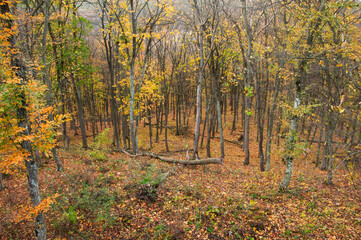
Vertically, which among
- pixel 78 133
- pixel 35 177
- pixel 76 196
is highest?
pixel 35 177

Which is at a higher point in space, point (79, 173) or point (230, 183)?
point (79, 173)

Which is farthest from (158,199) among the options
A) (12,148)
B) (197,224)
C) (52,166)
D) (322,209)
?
(52,166)

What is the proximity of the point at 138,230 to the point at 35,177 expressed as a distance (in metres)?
3.42

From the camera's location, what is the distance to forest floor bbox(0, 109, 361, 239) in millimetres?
5719

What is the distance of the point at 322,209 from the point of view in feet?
22.7

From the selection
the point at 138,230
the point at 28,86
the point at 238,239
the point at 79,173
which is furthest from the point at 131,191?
the point at 28,86

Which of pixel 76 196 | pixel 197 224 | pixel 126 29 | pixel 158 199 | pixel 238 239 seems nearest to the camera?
pixel 238 239

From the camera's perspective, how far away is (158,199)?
23.5 ft

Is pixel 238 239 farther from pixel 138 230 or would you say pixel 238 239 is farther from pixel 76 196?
pixel 76 196

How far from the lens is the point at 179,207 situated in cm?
668

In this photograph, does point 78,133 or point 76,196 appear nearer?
point 76,196

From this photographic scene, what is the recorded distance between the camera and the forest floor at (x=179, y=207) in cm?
572

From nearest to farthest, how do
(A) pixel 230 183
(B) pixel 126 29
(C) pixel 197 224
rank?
(C) pixel 197 224, (A) pixel 230 183, (B) pixel 126 29

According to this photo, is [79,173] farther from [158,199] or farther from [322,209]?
[322,209]
